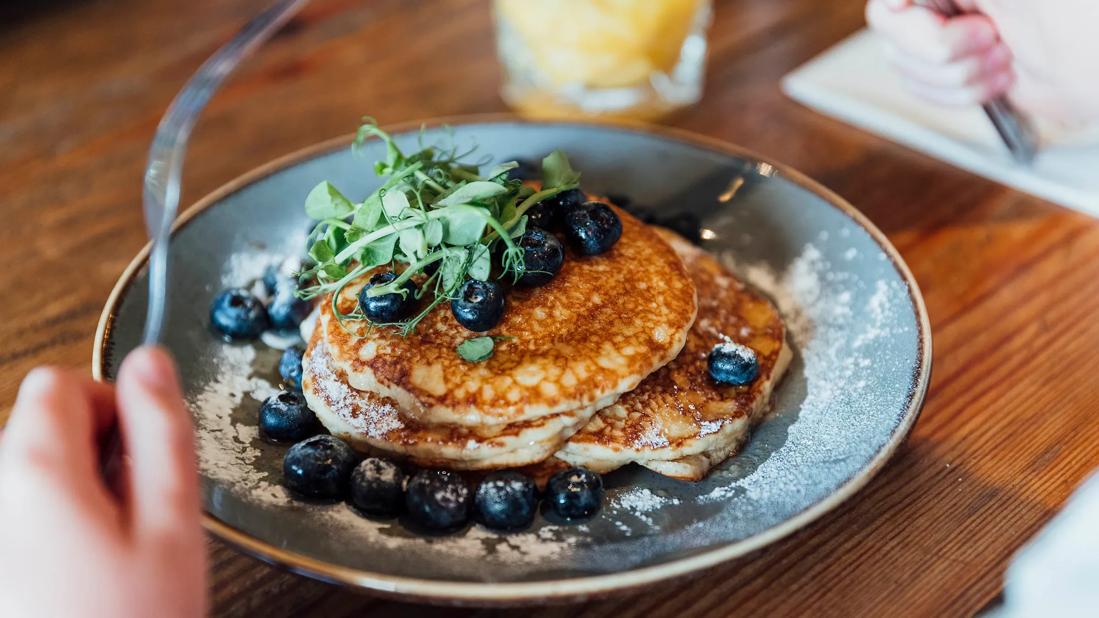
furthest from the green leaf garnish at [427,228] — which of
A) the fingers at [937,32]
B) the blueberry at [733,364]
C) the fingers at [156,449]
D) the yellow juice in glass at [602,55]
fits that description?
the fingers at [937,32]

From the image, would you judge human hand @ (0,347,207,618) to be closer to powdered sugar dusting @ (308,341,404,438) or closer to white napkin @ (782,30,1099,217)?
powdered sugar dusting @ (308,341,404,438)

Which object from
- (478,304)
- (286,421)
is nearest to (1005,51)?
(478,304)

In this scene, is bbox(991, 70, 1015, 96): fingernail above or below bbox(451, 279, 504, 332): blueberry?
below

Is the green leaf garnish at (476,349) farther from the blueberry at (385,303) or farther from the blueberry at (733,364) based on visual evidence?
the blueberry at (733,364)

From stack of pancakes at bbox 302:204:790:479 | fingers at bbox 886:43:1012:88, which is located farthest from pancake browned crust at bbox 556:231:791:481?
fingers at bbox 886:43:1012:88

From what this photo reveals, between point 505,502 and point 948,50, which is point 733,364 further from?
point 948,50

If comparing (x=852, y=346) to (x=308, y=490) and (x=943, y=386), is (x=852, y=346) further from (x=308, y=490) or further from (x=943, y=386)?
(x=308, y=490)
